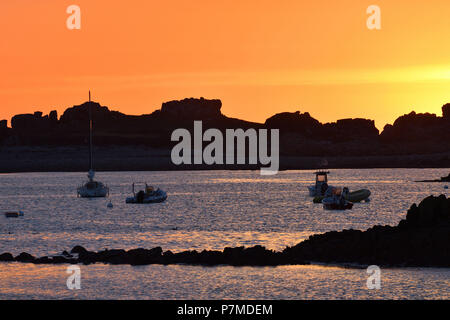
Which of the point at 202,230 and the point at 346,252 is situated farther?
the point at 202,230

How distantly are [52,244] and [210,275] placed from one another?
17.2m

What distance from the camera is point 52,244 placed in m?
48.0

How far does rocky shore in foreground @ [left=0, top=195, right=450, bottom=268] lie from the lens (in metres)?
35.5

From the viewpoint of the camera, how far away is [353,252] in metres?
36.5

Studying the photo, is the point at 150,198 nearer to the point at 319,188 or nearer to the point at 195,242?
the point at 319,188

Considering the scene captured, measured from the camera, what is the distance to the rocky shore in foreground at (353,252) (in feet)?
116

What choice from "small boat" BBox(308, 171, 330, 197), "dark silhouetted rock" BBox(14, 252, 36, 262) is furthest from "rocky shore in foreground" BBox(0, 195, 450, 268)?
"small boat" BBox(308, 171, 330, 197)

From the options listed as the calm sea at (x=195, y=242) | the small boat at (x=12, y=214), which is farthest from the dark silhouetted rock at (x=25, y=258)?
the small boat at (x=12, y=214)

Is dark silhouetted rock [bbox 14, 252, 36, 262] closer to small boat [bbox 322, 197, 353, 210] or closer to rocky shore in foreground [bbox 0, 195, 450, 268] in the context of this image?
rocky shore in foreground [bbox 0, 195, 450, 268]

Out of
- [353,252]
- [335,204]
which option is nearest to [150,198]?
[335,204]
